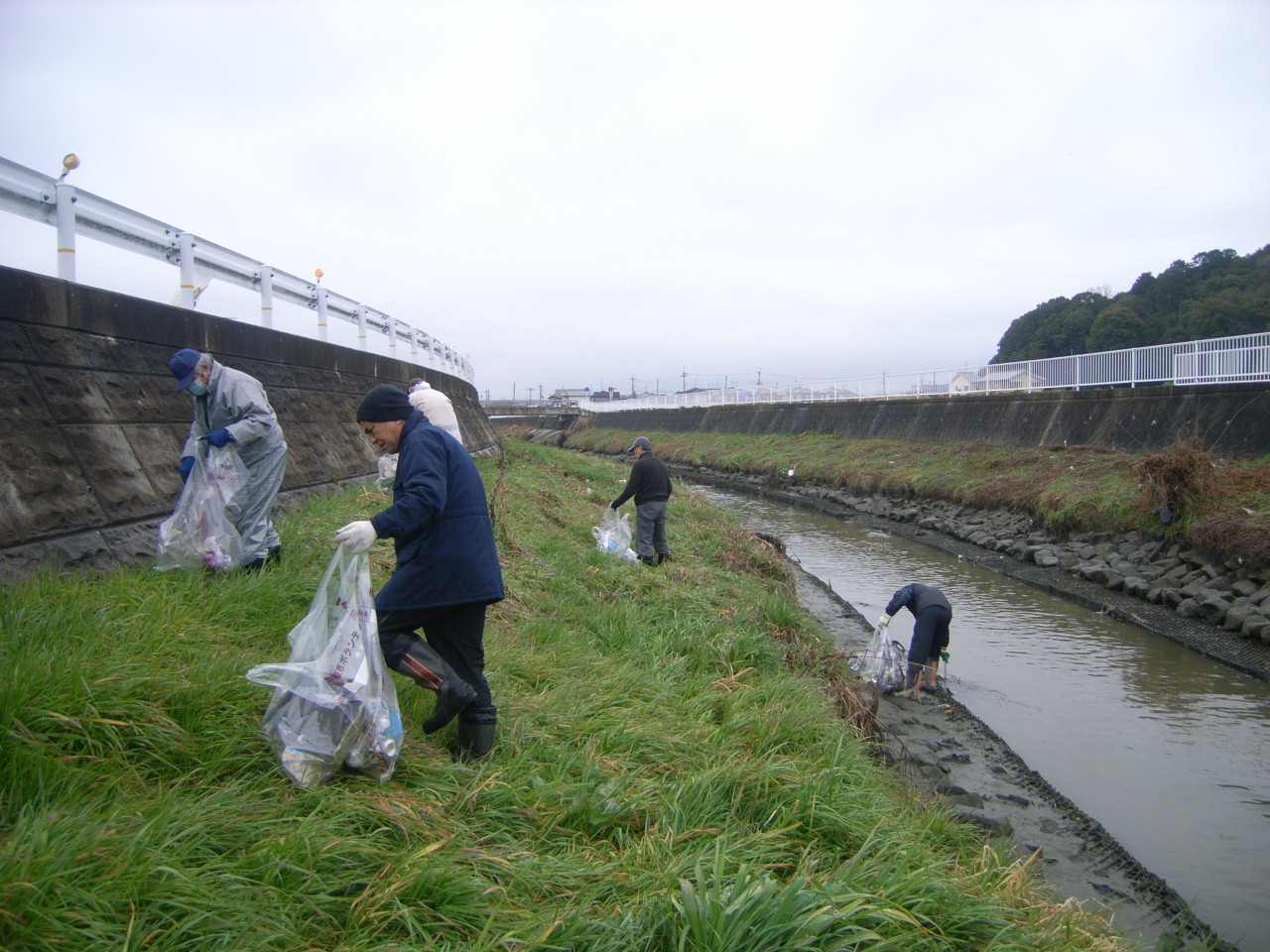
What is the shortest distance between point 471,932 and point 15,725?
164 centimetres

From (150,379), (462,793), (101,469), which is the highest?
(150,379)

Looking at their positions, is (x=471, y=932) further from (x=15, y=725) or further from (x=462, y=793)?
(x=15, y=725)

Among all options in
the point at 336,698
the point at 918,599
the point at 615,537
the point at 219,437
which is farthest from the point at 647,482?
the point at 336,698

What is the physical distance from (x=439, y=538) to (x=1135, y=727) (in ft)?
22.1

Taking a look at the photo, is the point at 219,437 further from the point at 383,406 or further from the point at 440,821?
the point at 440,821

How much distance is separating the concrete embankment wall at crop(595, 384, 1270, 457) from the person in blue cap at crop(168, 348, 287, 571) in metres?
A: 15.9

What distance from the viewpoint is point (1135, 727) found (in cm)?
709

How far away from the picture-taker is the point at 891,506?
66.1 ft

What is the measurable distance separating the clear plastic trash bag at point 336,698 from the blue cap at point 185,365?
7.71 feet

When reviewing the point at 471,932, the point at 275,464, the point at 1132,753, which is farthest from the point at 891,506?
the point at 471,932

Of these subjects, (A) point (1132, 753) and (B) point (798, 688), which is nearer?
(B) point (798, 688)

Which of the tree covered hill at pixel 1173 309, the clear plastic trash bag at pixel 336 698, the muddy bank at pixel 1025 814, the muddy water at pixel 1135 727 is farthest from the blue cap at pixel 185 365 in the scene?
the tree covered hill at pixel 1173 309

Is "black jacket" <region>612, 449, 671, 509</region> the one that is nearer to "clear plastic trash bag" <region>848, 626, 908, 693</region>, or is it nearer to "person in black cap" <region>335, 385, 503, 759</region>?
"clear plastic trash bag" <region>848, 626, 908, 693</region>

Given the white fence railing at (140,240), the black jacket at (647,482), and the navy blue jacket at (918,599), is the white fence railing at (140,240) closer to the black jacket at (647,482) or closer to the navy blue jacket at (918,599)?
the black jacket at (647,482)
